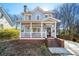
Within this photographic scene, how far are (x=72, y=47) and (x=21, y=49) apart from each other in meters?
0.58

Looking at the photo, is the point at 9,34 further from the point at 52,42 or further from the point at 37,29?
the point at 52,42

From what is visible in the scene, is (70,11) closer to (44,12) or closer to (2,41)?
(44,12)

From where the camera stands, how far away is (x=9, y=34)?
5520 millimetres

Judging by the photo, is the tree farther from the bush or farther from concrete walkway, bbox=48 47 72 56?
the bush

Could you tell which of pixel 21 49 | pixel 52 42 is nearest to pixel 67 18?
pixel 52 42

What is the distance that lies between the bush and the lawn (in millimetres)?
58

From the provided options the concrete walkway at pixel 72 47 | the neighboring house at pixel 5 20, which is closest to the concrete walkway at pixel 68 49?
the concrete walkway at pixel 72 47

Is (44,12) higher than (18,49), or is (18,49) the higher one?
(44,12)

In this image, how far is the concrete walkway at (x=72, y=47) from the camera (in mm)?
5488

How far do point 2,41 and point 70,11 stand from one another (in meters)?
0.84

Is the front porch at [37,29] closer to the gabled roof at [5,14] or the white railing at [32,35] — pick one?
the white railing at [32,35]

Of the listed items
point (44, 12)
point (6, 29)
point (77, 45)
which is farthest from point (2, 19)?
point (77, 45)

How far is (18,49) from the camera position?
5520 millimetres

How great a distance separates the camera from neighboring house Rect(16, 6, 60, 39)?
5.50 m
